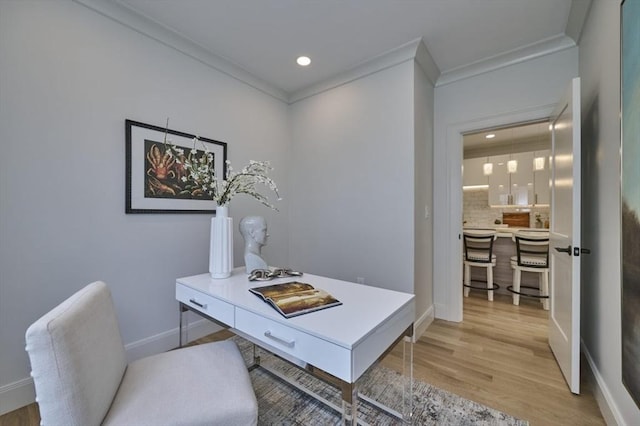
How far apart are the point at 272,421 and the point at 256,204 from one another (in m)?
2.03

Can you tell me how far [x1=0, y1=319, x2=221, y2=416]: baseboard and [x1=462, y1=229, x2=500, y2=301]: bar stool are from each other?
130 inches

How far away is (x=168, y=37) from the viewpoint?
2254mm

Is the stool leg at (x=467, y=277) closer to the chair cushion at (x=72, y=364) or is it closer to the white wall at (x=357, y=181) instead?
the white wall at (x=357, y=181)

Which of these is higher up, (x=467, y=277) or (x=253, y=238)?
(x=253, y=238)

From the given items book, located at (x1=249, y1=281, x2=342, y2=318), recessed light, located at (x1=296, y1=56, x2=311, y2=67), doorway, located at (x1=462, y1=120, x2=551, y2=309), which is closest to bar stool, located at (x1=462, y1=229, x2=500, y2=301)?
doorway, located at (x1=462, y1=120, x2=551, y2=309)

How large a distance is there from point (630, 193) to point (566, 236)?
0.83 m

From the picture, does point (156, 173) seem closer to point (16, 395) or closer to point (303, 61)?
point (16, 395)

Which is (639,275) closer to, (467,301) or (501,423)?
(501,423)

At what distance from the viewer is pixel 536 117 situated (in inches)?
97.7

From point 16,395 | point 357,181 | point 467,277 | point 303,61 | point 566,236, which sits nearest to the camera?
point 16,395

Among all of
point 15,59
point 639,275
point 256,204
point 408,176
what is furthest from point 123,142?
point 639,275

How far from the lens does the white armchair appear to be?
2.51ft

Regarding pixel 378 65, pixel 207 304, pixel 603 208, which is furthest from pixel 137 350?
pixel 603 208

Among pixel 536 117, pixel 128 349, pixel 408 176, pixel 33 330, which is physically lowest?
pixel 128 349
